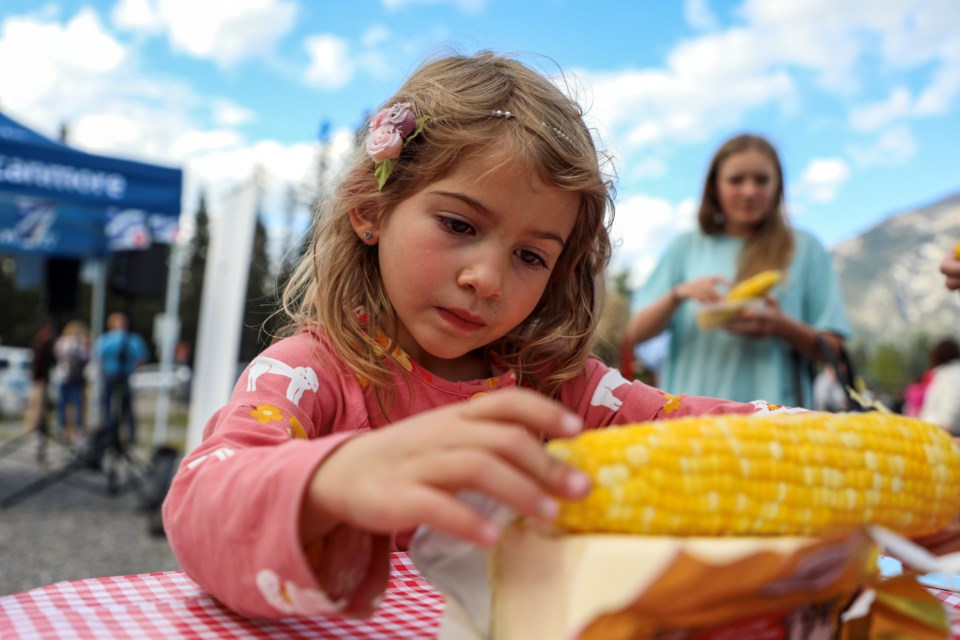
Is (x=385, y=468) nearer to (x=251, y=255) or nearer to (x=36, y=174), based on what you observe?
(x=251, y=255)

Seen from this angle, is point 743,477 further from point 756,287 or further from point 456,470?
point 756,287

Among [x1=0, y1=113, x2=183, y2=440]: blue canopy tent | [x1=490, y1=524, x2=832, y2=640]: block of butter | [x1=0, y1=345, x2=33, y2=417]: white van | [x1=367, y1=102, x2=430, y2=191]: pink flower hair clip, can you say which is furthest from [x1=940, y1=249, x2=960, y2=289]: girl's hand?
[x1=0, y1=345, x2=33, y2=417]: white van

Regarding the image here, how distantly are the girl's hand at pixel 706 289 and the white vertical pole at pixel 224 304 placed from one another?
2.66 meters

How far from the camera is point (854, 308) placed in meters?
61.6

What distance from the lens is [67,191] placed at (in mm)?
4625

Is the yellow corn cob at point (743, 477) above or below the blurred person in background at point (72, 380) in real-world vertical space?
above

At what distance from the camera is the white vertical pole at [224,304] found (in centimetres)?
440

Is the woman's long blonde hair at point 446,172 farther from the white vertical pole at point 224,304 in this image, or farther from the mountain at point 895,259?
the mountain at point 895,259

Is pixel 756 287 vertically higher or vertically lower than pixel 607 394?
higher


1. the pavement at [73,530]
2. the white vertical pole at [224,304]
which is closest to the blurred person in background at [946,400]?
the white vertical pole at [224,304]

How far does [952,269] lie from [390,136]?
0.99m

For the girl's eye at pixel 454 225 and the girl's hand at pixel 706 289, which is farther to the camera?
the girl's hand at pixel 706 289

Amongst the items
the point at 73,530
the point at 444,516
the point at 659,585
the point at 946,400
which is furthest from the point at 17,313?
the point at 659,585

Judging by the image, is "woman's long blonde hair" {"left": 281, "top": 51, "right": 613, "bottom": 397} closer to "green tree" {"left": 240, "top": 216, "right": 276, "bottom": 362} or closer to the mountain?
"green tree" {"left": 240, "top": 216, "right": 276, "bottom": 362}
